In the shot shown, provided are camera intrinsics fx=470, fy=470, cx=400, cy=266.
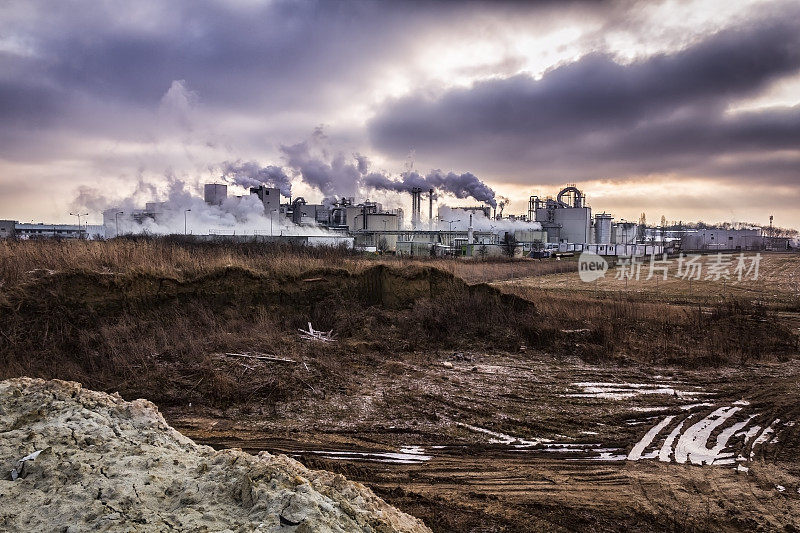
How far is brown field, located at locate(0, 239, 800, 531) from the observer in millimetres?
6164

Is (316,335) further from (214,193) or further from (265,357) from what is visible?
(214,193)

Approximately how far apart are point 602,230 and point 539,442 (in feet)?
276

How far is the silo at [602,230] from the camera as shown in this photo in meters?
83.5

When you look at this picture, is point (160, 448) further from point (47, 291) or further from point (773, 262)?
point (773, 262)

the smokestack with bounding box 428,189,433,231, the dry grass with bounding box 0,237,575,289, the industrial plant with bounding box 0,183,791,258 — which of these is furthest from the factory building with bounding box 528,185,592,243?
the dry grass with bounding box 0,237,575,289

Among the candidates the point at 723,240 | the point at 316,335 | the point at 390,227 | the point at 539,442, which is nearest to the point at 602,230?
the point at 723,240

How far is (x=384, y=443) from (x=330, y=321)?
29.8ft

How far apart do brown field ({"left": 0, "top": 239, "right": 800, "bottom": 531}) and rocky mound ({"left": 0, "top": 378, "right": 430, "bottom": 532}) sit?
2.26 metres

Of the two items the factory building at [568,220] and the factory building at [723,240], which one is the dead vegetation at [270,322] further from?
the factory building at [723,240]

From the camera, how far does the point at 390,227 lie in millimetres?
76875

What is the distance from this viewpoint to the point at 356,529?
3.32m

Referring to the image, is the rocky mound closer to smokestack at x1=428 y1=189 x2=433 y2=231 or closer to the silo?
smokestack at x1=428 y1=189 x2=433 y2=231

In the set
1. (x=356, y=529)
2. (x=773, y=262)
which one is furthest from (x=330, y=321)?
(x=773, y=262)

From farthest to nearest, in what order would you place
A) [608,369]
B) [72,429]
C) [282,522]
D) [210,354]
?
[608,369] < [210,354] < [72,429] < [282,522]
